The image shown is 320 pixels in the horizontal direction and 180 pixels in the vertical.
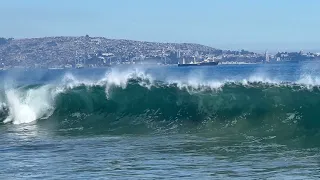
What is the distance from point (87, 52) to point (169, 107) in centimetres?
13591

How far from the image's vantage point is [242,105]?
25922 millimetres

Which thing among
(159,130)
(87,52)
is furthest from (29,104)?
(87,52)

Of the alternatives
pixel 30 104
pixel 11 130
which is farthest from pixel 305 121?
pixel 30 104

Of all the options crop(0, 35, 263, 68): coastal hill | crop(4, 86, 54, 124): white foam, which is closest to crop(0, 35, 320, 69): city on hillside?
crop(0, 35, 263, 68): coastal hill

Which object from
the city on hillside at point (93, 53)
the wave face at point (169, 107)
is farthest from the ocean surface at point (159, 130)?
the city on hillside at point (93, 53)

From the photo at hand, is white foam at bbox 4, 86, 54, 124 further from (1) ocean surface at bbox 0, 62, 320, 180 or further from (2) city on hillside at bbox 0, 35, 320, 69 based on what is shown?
(2) city on hillside at bbox 0, 35, 320, 69

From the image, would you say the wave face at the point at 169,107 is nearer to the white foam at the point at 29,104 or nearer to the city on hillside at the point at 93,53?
the white foam at the point at 29,104

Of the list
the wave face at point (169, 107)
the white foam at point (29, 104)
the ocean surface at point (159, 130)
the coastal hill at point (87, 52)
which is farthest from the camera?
the coastal hill at point (87, 52)

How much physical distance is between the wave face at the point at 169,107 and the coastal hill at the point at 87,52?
373 ft

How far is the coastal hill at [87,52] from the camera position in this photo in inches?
5999

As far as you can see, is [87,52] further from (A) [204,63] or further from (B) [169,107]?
(B) [169,107]

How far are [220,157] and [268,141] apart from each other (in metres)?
3.07

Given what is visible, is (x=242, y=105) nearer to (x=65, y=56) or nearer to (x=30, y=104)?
(x=30, y=104)

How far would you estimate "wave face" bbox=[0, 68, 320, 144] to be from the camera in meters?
23.4
